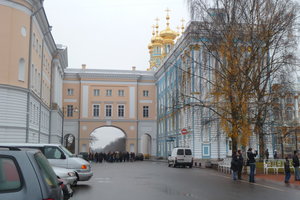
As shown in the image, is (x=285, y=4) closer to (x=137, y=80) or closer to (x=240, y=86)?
(x=240, y=86)

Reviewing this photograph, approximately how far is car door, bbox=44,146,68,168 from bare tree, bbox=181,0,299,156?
1178 centimetres

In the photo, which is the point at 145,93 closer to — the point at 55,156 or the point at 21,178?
the point at 55,156

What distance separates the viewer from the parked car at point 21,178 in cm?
468

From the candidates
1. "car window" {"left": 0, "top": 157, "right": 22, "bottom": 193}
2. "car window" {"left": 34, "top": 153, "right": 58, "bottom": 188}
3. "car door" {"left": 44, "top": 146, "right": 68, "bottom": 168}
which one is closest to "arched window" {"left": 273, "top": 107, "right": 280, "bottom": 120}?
"car door" {"left": 44, "top": 146, "right": 68, "bottom": 168}

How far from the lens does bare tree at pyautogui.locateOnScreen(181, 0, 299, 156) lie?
25.0 m

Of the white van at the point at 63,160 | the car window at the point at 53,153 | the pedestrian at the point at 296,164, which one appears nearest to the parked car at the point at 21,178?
the white van at the point at 63,160

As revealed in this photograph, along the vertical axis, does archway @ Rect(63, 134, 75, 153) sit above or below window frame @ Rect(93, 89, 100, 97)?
below

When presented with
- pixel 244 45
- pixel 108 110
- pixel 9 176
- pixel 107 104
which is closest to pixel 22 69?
pixel 244 45

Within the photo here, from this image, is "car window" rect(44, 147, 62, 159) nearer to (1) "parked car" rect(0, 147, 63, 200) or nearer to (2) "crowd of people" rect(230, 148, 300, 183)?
(2) "crowd of people" rect(230, 148, 300, 183)

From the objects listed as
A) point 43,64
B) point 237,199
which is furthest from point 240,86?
point 43,64

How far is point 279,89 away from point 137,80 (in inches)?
1849

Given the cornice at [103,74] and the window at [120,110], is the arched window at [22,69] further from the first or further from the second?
the window at [120,110]

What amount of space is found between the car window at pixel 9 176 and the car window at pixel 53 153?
11.6 m

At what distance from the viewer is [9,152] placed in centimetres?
488
